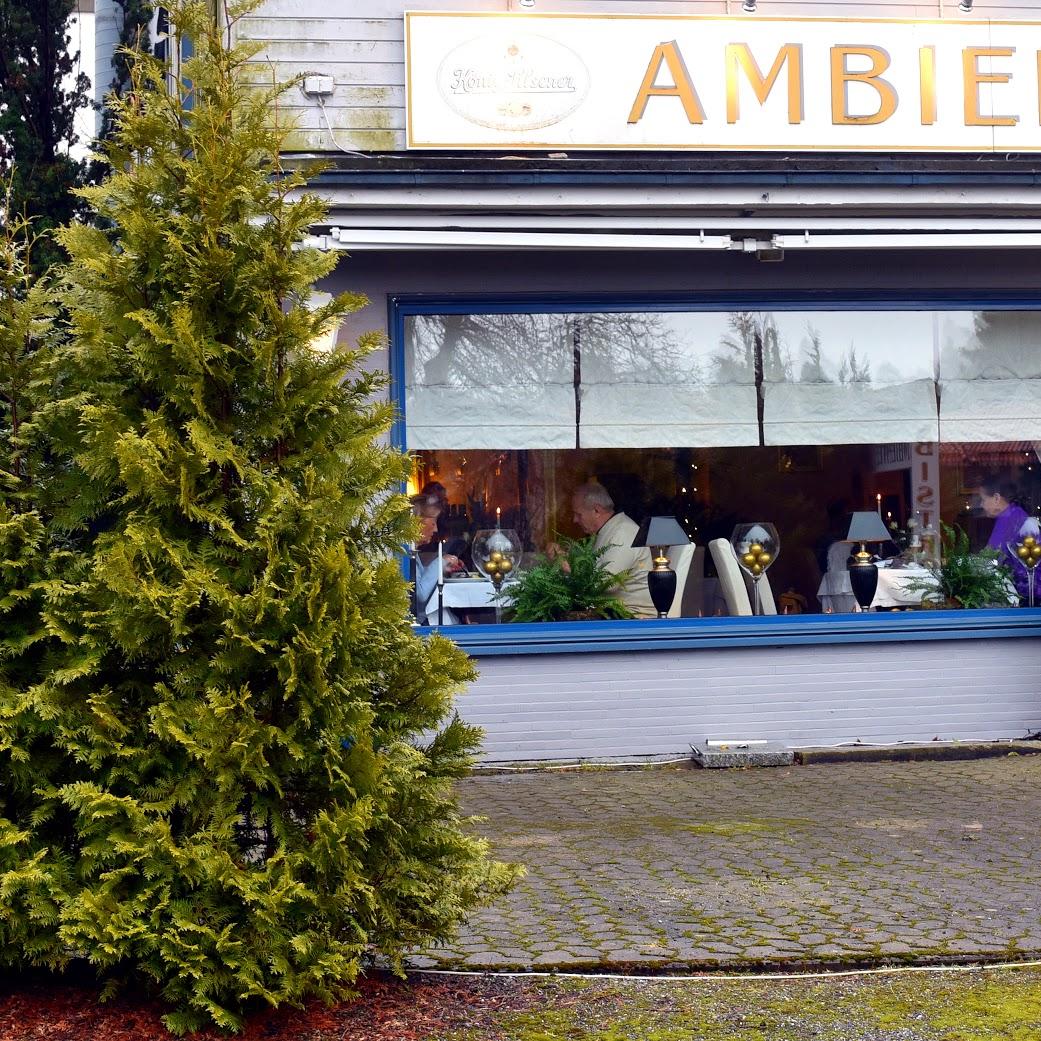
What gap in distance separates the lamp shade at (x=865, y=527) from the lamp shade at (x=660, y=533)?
3.82 ft

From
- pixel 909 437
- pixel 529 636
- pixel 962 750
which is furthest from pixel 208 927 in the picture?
pixel 909 437

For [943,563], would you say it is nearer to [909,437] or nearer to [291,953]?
[909,437]

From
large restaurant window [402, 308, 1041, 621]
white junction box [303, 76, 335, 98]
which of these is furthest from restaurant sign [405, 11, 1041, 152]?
large restaurant window [402, 308, 1041, 621]

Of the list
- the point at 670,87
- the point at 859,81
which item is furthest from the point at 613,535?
the point at 859,81

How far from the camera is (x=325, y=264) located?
14.7 ft

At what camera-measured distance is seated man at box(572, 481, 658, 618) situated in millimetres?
9391

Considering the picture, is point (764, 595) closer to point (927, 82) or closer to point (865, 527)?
point (865, 527)

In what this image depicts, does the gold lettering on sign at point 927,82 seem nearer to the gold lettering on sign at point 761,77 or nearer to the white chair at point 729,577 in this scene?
the gold lettering on sign at point 761,77

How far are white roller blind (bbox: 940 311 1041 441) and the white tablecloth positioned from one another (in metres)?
0.97

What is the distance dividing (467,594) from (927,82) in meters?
4.48

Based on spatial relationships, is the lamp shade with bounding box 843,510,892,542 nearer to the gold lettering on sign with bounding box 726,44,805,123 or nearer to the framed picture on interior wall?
the framed picture on interior wall

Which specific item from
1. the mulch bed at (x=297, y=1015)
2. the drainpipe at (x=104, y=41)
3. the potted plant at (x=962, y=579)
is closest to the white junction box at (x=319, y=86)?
the potted plant at (x=962, y=579)

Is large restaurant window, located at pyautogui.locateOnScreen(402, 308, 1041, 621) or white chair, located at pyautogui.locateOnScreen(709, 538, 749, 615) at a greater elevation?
large restaurant window, located at pyautogui.locateOnScreen(402, 308, 1041, 621)

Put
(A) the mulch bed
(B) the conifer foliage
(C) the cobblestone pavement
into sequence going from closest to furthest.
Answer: (B) the conifer foliage < (A) the mulch bed < (C) the cobblestone pavement
